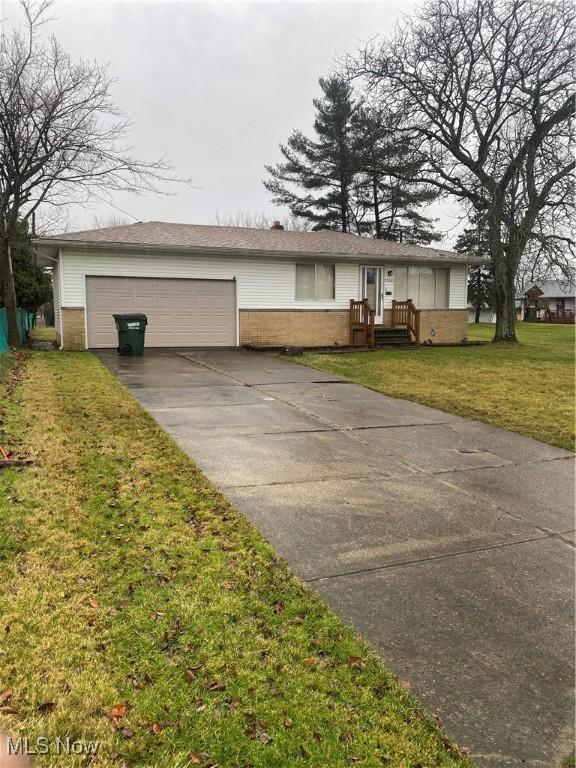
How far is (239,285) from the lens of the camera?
17.1 metres

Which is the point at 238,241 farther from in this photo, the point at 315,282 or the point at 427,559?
the point at 427,559

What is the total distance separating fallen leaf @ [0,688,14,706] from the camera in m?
2.08

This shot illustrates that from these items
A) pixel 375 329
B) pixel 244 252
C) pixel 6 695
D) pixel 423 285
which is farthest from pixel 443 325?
pixel 6 695

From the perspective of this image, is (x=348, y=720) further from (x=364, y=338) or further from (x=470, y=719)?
(x=364, y=338)

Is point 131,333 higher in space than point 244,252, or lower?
lower

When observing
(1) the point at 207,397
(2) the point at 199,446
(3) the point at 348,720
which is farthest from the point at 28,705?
(1) the point at 207,397

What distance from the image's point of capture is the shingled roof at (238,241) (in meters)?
15.4

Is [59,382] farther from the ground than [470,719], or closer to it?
farther from the ground

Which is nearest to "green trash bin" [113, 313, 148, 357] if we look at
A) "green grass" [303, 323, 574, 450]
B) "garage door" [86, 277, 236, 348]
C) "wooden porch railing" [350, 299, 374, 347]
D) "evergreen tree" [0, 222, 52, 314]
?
"garage door" [86, 277, 236, 348]

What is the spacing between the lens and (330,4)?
9477mm

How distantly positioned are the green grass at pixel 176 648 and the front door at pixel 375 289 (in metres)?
15.4

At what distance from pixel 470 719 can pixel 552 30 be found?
66.7ft

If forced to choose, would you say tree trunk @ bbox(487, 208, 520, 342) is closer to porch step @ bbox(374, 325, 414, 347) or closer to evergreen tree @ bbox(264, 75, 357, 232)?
porch step @ bbox(374, 325, 414, 347)

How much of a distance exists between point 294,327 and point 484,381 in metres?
8.02
